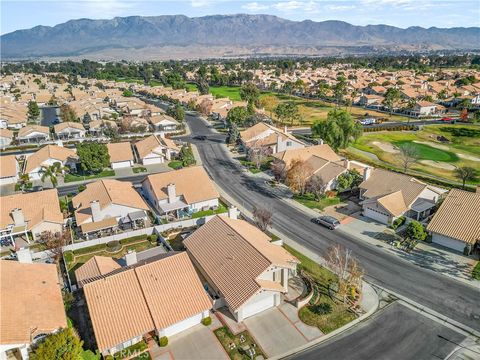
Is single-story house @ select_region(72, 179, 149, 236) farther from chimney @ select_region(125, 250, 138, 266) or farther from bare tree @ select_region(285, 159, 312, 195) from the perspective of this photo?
bare tree @ select_region(285, 159, 312, 195)

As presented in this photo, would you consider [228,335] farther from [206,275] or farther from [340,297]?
[340,297]

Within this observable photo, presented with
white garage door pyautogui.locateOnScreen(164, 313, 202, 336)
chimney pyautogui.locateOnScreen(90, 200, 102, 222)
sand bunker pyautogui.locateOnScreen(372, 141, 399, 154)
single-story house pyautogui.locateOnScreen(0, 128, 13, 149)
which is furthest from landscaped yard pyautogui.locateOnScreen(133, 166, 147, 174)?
sand bunker pyautogui.locateOnScreen(372, 141, 399, 154)

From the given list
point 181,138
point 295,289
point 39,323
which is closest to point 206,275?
point 295,289

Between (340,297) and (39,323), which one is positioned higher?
(39,323)

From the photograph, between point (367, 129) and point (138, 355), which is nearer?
point (138, 355)

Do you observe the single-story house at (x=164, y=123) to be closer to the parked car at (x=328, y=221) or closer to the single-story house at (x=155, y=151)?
the single-story house at (x=155, y=151)

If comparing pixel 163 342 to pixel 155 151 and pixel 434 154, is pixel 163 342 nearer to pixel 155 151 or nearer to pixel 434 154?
pixel 155 151

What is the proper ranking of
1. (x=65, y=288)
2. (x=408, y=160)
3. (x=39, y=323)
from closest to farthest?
1. (x=39, y=323)
2. (x=65, y=288)
3. (x=408, y=160)
